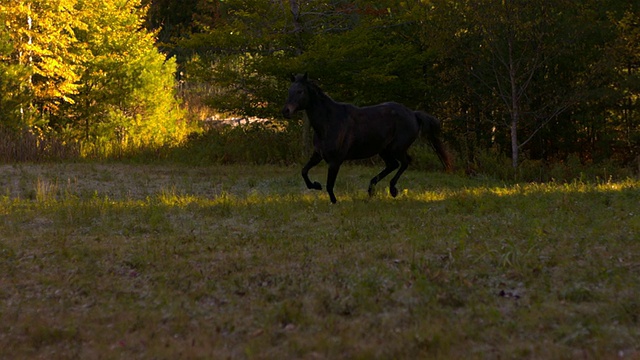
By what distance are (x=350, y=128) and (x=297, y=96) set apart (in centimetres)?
124

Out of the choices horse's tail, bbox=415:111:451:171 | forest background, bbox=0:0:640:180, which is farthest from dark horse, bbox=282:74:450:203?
forest background, bbox=0:0:640:180

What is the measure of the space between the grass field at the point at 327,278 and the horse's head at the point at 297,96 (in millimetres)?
1743

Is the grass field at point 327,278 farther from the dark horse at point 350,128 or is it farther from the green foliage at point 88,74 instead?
the green foliage at point 88,74

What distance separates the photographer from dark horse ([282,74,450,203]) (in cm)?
1226

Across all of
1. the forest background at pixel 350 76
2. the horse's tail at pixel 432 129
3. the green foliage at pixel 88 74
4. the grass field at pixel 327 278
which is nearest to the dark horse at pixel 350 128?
the horse's tail at pixel 432 129

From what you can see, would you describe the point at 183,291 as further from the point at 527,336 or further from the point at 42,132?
the point at 42,132

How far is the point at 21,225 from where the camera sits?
1113 cm

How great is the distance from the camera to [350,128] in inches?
498

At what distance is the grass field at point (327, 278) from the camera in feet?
18.3

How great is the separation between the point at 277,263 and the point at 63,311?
96.2 inches

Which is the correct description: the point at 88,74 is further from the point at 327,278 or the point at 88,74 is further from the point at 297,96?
the point at 327,278

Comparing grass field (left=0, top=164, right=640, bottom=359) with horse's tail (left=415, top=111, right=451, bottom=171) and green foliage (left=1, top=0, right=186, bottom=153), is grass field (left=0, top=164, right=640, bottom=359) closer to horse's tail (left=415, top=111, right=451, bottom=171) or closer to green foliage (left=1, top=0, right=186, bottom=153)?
horse's tail (left=415, top=111, right=451, bottom=171)

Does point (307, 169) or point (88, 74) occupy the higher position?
point (88, 74)

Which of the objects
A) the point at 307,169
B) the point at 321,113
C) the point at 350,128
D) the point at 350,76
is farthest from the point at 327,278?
the point at 350,76
